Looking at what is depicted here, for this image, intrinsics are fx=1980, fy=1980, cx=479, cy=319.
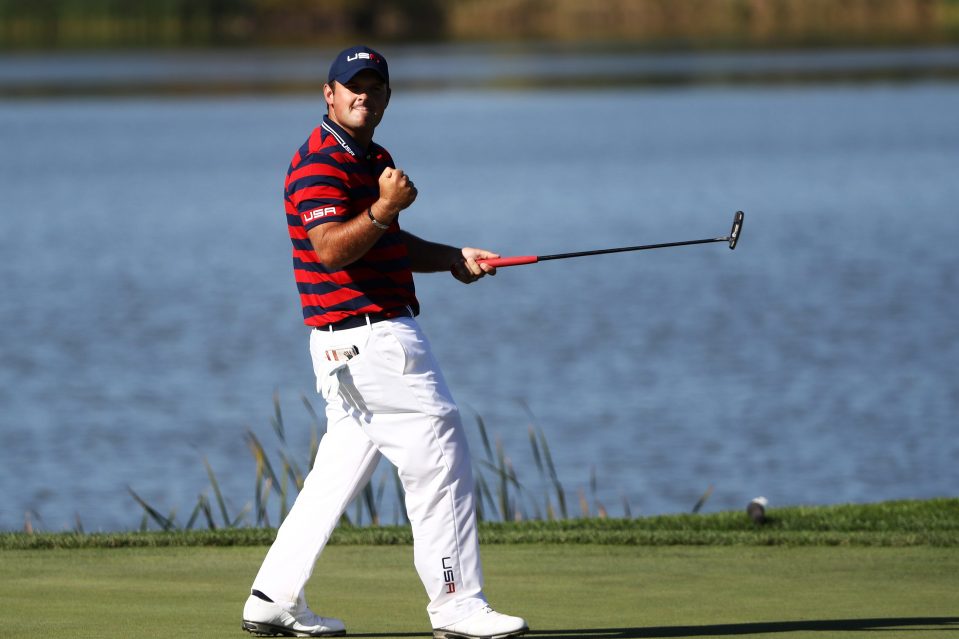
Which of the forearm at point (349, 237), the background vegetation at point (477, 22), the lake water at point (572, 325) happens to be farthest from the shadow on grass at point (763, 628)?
the background vegetation at point (477, 22)

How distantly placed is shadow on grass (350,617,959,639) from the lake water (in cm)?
695

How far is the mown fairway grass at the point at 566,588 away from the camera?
5.79 metres

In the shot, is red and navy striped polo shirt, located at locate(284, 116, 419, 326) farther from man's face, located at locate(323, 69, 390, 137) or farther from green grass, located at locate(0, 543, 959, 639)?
green grass, located at locate(0, 543, 959, 639)

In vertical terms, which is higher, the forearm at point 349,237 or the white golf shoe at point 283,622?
the forearm at point 349,237

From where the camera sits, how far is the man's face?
5672 mm

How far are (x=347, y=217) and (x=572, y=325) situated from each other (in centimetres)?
1658

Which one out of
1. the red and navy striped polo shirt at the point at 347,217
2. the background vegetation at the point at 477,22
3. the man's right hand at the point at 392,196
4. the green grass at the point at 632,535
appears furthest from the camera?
the background vegetation at the point at 477,22

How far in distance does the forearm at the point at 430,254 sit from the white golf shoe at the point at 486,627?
1.10 metres

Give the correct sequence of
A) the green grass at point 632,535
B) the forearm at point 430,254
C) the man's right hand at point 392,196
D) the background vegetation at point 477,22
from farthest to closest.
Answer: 1. the background vegetation at point 477,22
2. the green grass at point 632,535
3. the forearm at point 430,254
4. the man's right hand at point 392,196

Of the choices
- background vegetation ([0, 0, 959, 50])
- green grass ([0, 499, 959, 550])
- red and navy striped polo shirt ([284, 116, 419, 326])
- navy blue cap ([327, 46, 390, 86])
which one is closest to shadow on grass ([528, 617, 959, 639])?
red and navy striped polo shirt ([284, 116, 419, 326])

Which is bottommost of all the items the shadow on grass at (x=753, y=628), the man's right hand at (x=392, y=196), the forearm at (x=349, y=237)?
the shadow on grass at (x=753, y=628)

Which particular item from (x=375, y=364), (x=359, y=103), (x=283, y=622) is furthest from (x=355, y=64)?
(x=283, y=622)

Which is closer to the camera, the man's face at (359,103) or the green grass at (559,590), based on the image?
the man's face at (359,103)

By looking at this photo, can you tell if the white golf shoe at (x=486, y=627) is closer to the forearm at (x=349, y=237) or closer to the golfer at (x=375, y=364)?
the golfer at (x=375, y=364)
